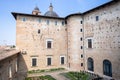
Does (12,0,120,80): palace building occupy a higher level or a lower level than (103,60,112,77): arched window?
higher

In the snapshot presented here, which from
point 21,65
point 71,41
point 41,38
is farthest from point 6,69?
point 71,41

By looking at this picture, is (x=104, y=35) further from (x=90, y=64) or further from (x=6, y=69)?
(x=6, y=69)

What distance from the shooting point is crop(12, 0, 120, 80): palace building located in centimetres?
1512

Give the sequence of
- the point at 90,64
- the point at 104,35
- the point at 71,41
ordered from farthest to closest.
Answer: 1. the point at 71,41
2. the point at 90,64
3. the point at 104,35

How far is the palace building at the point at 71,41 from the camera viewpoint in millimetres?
15116

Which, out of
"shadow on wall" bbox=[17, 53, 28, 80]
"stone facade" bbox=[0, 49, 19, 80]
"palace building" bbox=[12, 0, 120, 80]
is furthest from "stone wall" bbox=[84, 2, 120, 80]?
"stone facade" bbox=[0, 49, 19, 80]

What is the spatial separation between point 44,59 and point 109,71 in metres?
10.5

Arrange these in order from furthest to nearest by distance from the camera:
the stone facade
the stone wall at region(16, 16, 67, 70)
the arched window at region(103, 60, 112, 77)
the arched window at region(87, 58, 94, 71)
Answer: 1. the stone wall at region(16, 16, 67, 70)
2. the arched window at region(87, 58, 94, 71)
3. the arched window at region(103, 60, 112, 77)
4. the stone facade

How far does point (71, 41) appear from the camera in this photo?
20266 mm

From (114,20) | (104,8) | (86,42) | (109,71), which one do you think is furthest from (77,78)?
(104,8)

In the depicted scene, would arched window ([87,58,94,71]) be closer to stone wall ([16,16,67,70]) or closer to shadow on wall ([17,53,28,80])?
stone wall ([16,16,67,70])

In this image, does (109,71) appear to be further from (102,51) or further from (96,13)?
(96,13)

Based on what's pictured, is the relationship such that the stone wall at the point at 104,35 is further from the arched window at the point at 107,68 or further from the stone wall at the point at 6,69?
the stone wall at the point at 6,69

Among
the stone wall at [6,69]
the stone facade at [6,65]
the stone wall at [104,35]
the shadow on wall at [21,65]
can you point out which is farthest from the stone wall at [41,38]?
the stone wall at [6,69]
